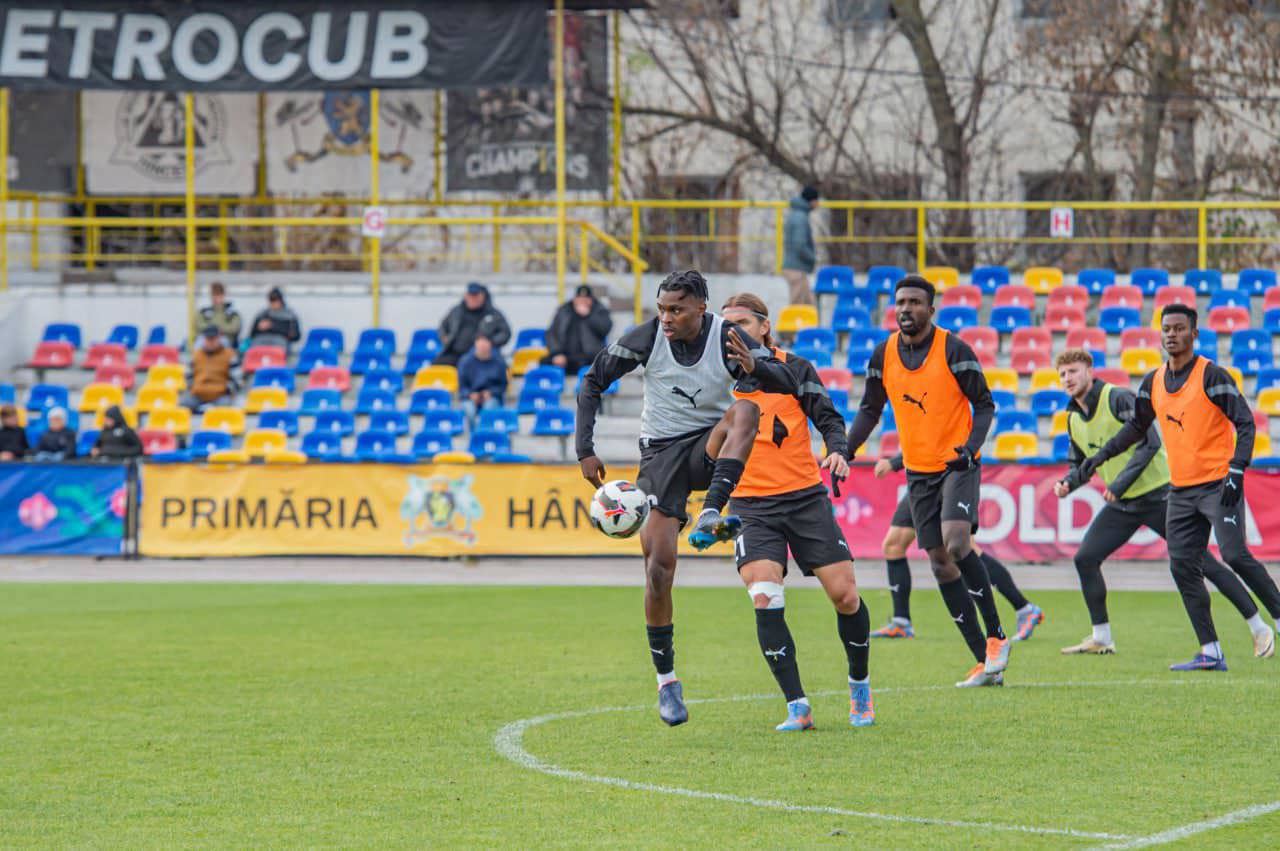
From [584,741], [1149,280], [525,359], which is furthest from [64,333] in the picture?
[584,741]

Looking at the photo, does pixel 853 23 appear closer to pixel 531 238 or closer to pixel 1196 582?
pixel 531 238

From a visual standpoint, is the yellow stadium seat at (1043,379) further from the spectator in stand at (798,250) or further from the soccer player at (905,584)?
the soccer player at (905,584)

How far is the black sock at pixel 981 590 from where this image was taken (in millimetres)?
10242

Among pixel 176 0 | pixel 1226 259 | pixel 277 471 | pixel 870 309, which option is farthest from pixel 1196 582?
pixel 1226 259

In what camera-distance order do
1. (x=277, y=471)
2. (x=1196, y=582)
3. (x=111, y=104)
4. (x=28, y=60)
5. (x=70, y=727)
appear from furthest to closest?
(x=111, y=104), (x=28, y=60), (x=277, y=471), (x=1196, y=582), (x=70, y=727)

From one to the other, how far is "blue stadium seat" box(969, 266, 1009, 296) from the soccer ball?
64.5ft

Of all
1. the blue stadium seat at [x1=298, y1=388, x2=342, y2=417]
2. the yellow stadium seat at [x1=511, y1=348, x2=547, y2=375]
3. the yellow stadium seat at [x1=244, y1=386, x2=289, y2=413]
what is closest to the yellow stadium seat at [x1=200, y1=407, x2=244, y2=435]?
the yellow stadium seat at [x1=244, y1=386, x2=289, y2=413]

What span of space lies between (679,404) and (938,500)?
7.17 feet

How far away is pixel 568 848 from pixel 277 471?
15.3 m

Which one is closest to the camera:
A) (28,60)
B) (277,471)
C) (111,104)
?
(277,471)

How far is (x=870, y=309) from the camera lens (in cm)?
2653

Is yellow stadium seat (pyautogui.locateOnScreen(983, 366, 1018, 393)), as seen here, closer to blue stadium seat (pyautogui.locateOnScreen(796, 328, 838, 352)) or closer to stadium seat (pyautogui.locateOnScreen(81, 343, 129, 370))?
blue stadium seat (pyautogui.locateOnScreen(796, 328, 838, 352))

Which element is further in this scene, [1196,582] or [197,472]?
[197,472]

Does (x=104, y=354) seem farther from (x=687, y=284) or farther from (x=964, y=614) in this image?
(x=687, y=284)
